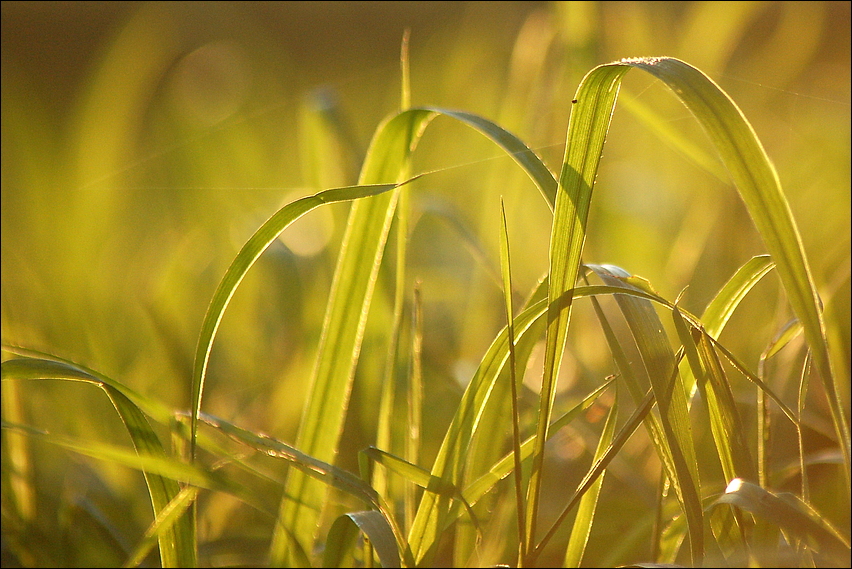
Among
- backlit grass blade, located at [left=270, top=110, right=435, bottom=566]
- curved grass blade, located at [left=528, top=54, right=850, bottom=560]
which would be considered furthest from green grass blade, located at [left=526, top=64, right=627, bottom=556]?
Answer: backlit grass blade, located at [left=270, top=110, right=435, bottom=566]

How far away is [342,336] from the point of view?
394 mm

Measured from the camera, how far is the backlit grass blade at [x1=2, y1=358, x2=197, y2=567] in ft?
1.00

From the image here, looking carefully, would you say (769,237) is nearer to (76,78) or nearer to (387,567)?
(387,567)

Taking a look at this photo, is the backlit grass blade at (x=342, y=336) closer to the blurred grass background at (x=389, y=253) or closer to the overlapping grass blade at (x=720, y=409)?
the blurred grass background at (x=389, y=253)

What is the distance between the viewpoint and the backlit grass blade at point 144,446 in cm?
31

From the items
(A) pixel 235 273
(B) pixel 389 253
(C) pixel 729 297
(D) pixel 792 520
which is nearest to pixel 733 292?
(C) pixel 729 297

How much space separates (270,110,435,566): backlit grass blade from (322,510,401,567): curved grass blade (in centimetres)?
4

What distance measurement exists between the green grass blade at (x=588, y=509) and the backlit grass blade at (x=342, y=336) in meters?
0.13

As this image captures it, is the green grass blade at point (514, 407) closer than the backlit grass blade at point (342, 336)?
Yes

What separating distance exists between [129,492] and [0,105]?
4.65ft

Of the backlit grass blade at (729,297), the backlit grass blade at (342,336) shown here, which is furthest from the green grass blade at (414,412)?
the backlit grass blade at (729,297)

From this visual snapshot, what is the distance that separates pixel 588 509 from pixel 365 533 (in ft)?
0.35

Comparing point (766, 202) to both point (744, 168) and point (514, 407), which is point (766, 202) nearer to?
point (744, 168)

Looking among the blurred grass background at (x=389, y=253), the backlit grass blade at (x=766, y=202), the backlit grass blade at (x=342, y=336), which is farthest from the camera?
the blurred grass background at (x=389, y=253)
